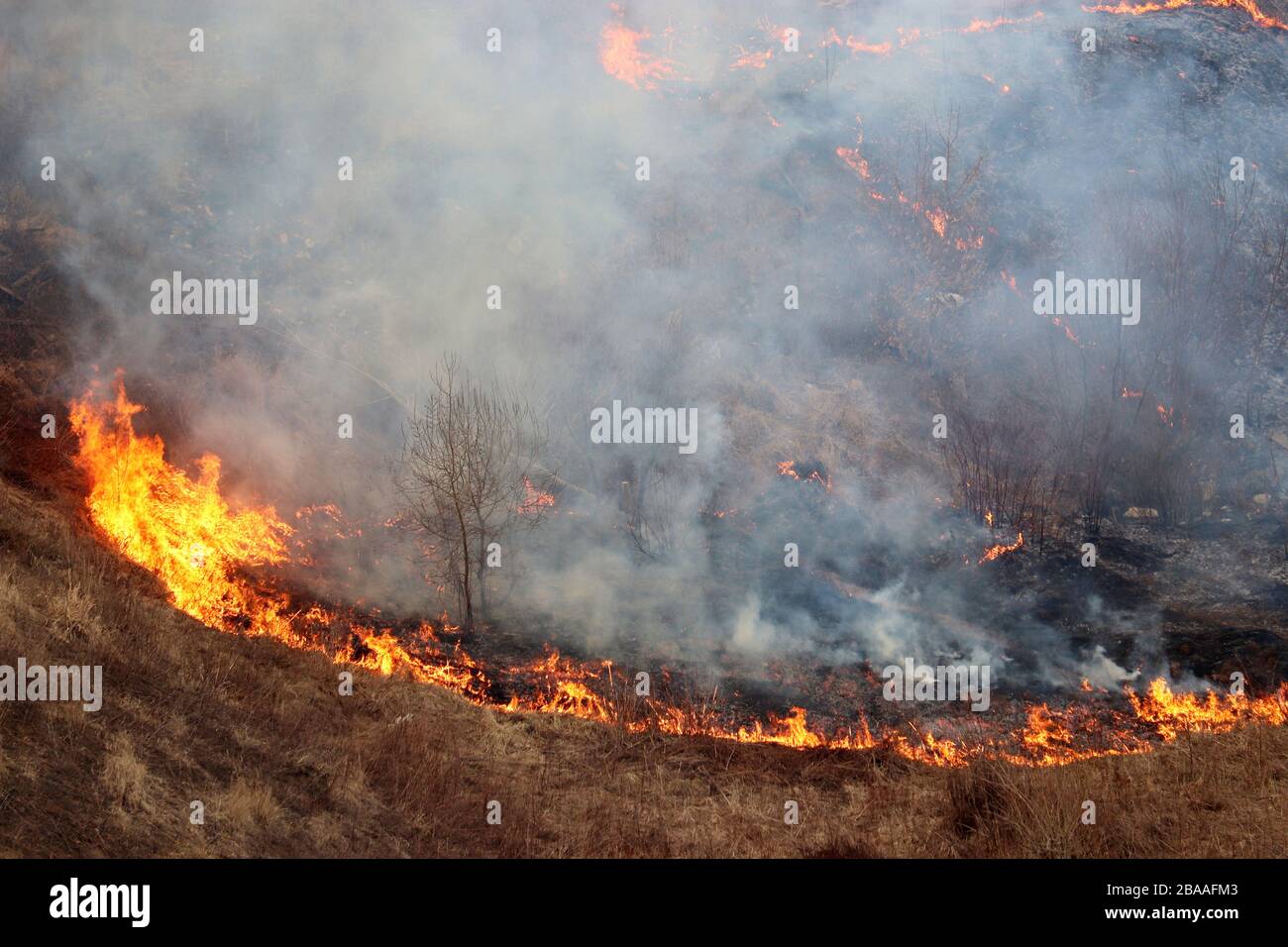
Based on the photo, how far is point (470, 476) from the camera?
22.0 metres

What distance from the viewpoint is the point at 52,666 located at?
1295 cm

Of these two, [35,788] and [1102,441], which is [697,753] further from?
[1102,441]

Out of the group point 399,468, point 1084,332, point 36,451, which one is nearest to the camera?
point 36,451

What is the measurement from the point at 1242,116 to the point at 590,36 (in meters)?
20.7

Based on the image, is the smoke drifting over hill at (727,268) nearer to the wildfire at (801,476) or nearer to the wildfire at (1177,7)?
the wildfire at (801,476)

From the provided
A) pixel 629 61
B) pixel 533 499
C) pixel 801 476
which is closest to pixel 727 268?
pixel 801 476

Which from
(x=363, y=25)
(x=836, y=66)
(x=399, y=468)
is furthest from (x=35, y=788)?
(x=836, y=66)

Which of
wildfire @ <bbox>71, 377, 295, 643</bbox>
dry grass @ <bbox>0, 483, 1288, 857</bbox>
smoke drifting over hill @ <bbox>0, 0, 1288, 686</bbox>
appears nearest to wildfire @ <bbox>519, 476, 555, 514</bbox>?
smoke drifting over hill @ <bbox>0, 0, 1288, 686</bbox>

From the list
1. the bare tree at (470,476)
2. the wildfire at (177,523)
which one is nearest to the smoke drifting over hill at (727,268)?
the bare tree at (470,476)

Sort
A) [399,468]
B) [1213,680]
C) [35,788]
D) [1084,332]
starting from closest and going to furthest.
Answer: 1. [35,788]
2. [1213,680]
3. [399,468]
4. [1084,332]

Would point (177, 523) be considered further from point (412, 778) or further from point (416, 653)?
point (412, 778)

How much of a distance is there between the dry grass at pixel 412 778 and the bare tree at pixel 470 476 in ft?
15.4

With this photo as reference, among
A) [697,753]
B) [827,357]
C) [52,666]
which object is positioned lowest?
[697,753]

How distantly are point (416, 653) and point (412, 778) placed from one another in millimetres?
5963
